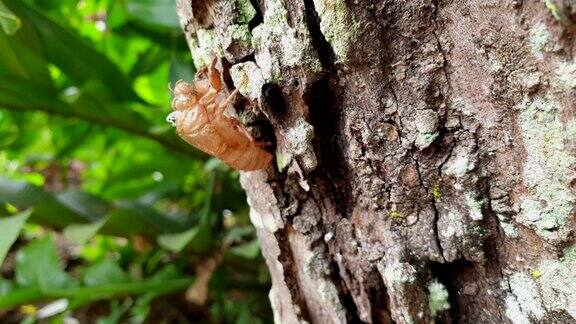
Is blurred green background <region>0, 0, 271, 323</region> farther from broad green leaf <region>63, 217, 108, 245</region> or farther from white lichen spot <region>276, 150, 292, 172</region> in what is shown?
white lichen spot <region>276, 150, 292, 172</region>

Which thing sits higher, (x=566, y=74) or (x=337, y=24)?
(x=337, y=24)

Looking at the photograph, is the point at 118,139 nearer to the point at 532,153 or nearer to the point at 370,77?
the point at 370,77

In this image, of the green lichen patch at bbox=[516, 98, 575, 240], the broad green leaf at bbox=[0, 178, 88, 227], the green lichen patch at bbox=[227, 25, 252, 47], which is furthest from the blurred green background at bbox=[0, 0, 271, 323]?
the green lichen patch at bbox=[516, 98, 575, 240]

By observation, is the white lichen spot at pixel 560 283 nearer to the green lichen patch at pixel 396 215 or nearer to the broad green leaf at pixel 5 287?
the green lichen patch at pixel 396 215

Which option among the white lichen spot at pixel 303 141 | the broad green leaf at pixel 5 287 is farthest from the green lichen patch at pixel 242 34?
the broad green leaf at pixel 5 287

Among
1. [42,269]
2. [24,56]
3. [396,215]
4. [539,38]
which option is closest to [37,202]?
[42,269]

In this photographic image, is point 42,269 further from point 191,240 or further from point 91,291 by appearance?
point 191,240
